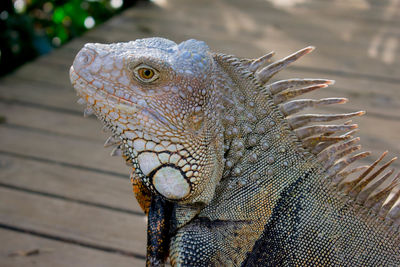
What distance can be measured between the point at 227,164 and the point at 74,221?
1479 millimetres

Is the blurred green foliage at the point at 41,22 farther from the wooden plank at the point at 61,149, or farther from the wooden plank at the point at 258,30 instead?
the wooden plank at the point at 61,149

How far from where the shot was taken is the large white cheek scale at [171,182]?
1.71 meters

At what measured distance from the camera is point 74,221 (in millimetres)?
2939

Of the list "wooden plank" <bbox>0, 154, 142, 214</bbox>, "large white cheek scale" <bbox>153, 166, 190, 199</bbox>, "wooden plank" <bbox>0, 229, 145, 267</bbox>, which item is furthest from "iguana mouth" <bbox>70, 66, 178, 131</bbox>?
"wooden plank" <bbox>0, 154, 142, 214</bbox>

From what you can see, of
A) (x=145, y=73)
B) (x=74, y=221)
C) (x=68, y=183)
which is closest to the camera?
(x=145, y=73)

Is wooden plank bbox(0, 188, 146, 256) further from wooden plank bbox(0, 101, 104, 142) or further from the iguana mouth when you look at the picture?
the iguana mouth

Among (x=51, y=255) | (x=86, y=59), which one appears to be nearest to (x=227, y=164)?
(x=86, y=59)

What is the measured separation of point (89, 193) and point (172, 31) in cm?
289

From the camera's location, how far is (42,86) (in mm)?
4551

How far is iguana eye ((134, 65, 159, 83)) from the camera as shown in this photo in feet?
5.57

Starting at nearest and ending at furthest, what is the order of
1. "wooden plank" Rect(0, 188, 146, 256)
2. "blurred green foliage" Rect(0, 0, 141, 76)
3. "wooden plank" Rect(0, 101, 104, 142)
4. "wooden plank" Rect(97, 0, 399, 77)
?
"wooden plank" Rect(0, 188, 146, 256)
"wooden plank" Rect(0, 101, 104, 142)
"blurred green foliage" Rect(0, 0, 141, 76)
"wooden plank" Rect(97, 0, 399, 77)

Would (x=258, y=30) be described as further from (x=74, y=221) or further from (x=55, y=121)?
(x=74, y=221)

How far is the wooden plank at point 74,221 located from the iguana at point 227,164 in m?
0.98

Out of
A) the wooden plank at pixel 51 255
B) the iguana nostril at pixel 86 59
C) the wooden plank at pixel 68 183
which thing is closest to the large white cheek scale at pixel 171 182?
the iguana nostril at pixel 86 59
